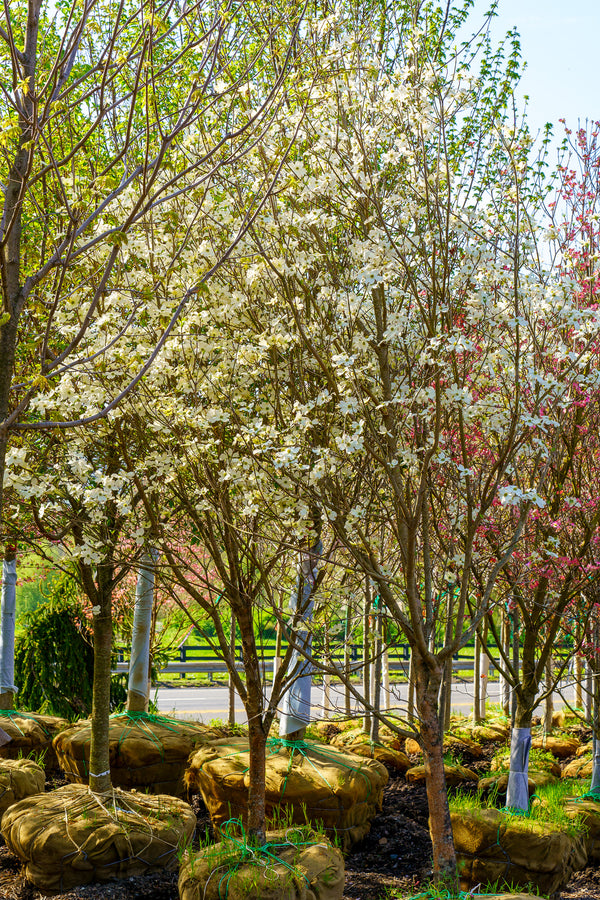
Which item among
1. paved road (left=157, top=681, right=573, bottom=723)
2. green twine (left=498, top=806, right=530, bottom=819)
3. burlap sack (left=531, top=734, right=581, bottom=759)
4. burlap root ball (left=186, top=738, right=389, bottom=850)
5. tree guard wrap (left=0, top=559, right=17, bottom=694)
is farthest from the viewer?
paved road (left=157, top=681, right=573, bottom=723)

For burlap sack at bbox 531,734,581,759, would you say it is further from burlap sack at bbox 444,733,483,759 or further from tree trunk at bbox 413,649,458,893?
tree trunk at bbox 413,649,458,893

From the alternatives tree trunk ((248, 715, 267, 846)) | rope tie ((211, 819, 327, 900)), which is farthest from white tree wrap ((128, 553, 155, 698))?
rope tie ((211, 819, 327, 900))

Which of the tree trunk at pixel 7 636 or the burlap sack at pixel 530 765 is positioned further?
the tree trunk at pixel 7 636

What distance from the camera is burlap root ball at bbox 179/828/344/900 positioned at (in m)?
4.75

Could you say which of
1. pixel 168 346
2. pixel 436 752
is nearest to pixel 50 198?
pixel 168 346

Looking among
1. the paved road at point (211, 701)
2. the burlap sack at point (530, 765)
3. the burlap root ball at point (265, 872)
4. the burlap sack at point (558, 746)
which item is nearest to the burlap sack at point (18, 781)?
the burlap root ball at point (265, 872)

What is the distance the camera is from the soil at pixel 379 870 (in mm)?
5660

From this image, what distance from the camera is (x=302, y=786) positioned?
259 inches

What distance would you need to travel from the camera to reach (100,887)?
5645 mm

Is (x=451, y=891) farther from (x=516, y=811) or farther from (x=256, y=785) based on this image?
(x=516, y=811)

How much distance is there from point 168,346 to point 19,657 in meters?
7.39

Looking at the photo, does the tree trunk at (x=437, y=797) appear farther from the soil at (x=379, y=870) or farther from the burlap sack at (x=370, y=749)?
the burlap sack at (x=370, y=749)

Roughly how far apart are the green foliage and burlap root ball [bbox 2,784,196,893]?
414 centimetres

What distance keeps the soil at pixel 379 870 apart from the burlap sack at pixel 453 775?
11 centimetres
